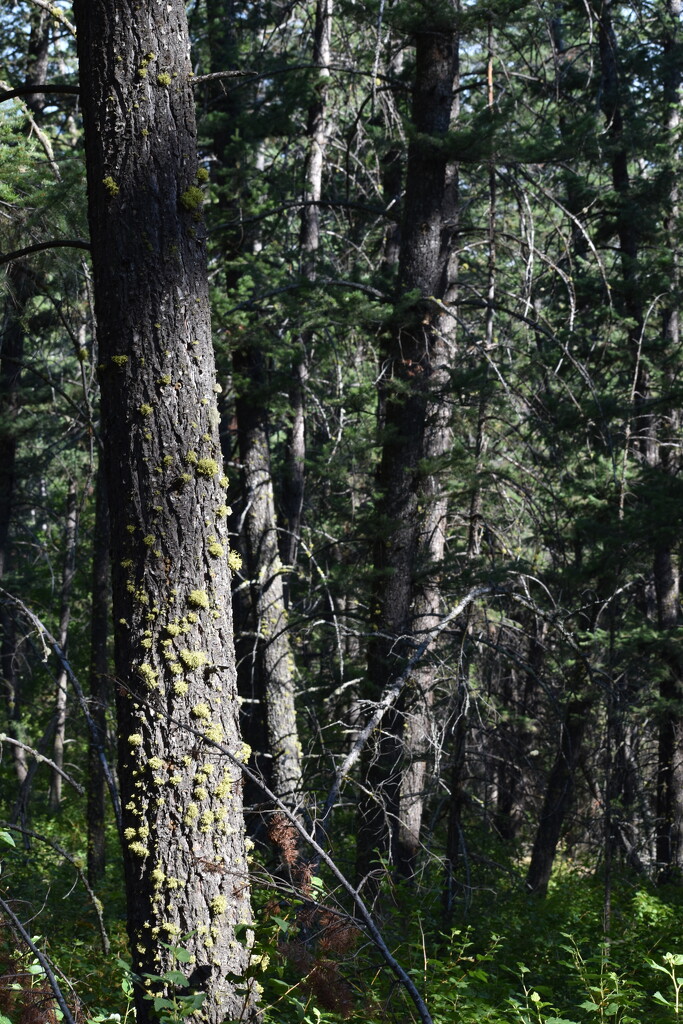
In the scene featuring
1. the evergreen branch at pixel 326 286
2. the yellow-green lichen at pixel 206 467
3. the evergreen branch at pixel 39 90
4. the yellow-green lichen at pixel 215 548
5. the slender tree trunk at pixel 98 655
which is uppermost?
the evergreen branch at pixel 326 286

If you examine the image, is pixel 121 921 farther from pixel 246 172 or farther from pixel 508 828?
pixel 508 828

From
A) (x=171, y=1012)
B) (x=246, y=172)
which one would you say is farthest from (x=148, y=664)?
(x=246, y=172)

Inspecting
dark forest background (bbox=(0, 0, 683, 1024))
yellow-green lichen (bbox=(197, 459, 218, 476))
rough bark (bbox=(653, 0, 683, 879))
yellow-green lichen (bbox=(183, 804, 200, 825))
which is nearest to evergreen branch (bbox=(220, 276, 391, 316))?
dark forest background (bbox=(0, 0, 683, 1024))

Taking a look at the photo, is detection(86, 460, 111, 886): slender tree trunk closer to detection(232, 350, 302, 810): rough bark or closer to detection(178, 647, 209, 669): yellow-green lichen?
detection(232, 350, 302, 810): rough bark

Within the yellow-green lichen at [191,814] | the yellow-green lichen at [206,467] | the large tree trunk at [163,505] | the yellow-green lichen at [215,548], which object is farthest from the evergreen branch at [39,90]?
the yellow-green lichen at [191,814]

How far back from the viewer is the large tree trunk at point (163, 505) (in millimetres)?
3289

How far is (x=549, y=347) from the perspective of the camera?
10.8 m

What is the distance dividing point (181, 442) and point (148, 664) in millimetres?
823

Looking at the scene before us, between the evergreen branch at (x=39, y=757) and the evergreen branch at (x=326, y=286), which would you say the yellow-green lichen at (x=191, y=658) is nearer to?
the evergreen branch at (x=39, y=757)

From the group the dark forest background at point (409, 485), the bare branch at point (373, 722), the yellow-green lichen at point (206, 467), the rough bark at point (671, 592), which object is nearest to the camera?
the yellow-green lichen at point (206, 467)

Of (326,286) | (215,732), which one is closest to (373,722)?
(215,732)

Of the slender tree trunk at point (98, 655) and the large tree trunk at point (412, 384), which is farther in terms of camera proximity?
the slender tree trunk at point (98, 655)

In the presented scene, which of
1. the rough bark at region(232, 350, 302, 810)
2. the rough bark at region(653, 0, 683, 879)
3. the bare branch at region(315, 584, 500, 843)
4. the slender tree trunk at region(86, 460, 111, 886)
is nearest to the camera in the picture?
the bare branch at region(315, 584, 500, 843)

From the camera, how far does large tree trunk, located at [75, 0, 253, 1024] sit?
3289mm
